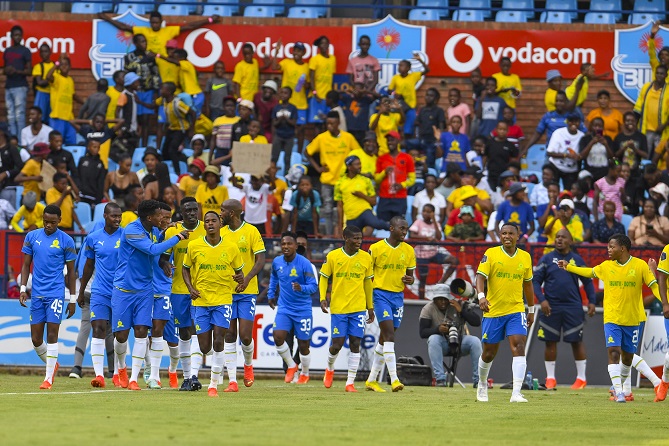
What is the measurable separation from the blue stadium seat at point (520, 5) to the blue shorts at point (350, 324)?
1399cm

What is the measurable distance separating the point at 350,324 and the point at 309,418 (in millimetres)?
6270

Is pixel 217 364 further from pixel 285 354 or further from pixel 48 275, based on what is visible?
pixel 285 354

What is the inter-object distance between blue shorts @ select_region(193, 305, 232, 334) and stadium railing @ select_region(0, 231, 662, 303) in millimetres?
6647

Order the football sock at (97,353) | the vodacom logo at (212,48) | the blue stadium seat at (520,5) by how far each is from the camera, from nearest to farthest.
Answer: the football sock at (97,353), the vodacom logo at (212,48), the blue stadium seat at (520,5)

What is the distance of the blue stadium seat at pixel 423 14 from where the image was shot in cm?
3045

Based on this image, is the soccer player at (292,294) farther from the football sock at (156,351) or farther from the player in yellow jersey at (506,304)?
the player in yellow jersey at (506,304)

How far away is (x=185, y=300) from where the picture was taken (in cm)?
1742

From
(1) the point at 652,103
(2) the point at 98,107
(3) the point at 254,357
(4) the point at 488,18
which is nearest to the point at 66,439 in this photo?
(3) the point at 254,357

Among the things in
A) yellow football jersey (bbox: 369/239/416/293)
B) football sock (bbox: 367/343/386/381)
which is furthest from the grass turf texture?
yellow football jersey (bbox: 369/239/416/293)

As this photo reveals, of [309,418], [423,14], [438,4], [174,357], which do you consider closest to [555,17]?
[438,4]

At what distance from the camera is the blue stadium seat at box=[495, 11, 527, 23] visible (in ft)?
99.8

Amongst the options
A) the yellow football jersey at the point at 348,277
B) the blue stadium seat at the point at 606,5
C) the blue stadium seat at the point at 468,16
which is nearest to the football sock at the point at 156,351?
the yellow football jersey at the point at 348,277

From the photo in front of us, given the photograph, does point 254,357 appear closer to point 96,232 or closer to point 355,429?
point 96,232

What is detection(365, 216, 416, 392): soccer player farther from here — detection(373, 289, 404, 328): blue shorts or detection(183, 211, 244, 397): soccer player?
detection(183, 211, 244, 397): soccer player
